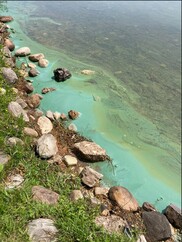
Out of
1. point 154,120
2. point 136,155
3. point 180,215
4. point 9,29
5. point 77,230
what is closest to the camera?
point 77,230

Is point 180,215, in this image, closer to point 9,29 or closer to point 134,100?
point 134,100

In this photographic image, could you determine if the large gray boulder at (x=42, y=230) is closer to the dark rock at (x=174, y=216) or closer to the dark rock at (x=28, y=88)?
the dark rock at (x=174, y=216)

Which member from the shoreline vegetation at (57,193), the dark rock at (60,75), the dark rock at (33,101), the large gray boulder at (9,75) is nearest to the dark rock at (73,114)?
the shoreline vegetation at (57,193)

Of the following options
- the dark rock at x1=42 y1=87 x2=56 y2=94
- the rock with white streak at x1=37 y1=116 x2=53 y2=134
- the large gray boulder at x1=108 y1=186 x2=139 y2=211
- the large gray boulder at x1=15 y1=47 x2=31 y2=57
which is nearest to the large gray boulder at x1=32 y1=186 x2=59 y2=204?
the large gray boulder at x1=108 y1=186 x2=139 y2=211

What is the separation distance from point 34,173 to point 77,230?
5.49ft

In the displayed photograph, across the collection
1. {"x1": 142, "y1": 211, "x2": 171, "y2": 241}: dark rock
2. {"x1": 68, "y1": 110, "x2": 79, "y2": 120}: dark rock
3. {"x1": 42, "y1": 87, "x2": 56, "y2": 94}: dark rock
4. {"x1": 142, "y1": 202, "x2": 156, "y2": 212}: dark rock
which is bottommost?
{"x1": 42, "y1": 87, "x2": 56, "y2": 94}: dark rock

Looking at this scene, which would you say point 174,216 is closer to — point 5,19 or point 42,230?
point 42,230

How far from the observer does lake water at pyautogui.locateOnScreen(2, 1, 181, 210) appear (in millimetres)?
8117

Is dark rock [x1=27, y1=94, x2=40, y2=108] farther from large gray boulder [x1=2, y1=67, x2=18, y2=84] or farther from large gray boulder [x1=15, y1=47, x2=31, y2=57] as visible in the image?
large gray boulder [x1=15, y1=47, x2=31, y2=57]

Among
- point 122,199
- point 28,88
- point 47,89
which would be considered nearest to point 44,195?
point 122,199

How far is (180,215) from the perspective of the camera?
6309mm

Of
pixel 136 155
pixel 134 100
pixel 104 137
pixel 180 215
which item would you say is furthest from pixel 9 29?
pixel 180 215

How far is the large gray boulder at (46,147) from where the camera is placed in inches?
265

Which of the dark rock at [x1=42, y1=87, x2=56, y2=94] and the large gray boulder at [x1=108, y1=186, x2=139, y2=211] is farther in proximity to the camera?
the dark rock at [x1=42, y1=87, x2=56, y2=94]
